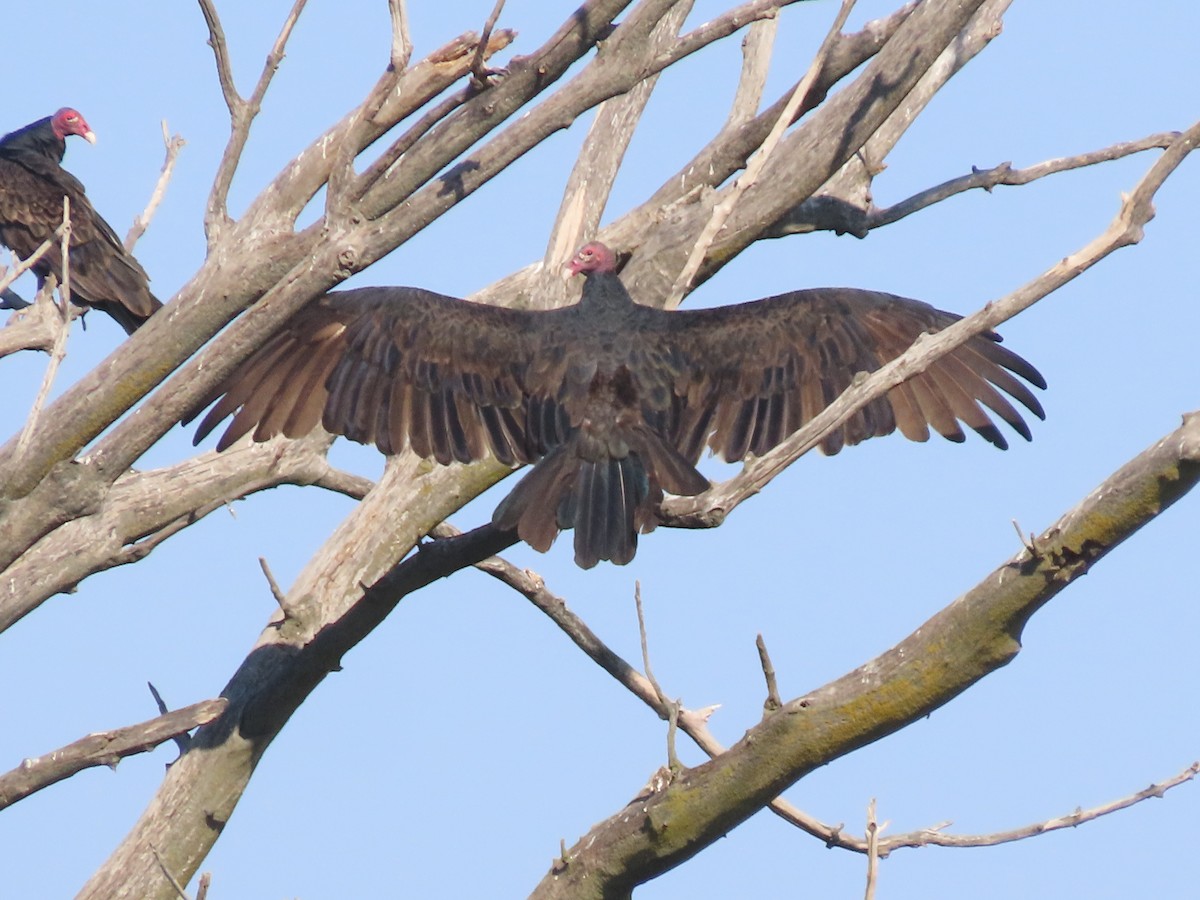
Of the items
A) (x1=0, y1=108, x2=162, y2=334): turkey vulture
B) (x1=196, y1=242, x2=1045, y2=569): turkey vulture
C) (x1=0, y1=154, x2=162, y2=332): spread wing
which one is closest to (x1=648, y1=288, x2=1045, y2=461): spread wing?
(x1=196, y1=242, x2=1045, y2=569): turkey vulture

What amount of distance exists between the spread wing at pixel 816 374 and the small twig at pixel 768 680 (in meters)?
1.86

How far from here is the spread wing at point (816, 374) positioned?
4816 millimetres

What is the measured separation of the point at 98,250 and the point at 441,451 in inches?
107

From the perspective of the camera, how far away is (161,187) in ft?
12.8

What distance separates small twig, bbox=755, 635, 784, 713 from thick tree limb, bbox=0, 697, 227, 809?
1430 mm

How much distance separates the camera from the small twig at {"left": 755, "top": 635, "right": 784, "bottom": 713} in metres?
2.84

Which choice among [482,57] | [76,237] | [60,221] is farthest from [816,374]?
[60,221]

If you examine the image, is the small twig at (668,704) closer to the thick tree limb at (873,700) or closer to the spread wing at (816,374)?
the thick tree limb at (873,700)

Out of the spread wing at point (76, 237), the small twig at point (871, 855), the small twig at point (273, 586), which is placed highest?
the spread wing at point (76, 237)

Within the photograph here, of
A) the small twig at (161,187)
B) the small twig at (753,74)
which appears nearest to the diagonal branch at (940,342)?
the small twig at (161,187)

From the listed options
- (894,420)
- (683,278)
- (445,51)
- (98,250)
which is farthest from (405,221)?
(98,250)

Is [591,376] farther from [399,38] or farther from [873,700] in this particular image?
[873,700]

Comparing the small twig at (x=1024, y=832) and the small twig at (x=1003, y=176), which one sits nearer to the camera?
the small twig at (x=1024, y=832)

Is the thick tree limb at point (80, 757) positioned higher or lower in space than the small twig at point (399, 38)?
lower
